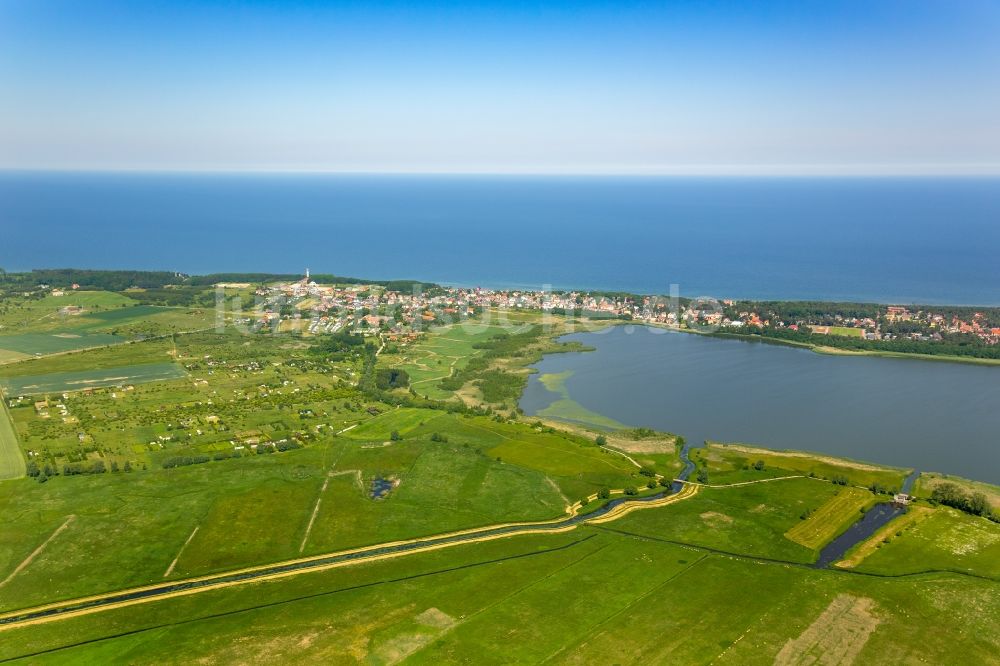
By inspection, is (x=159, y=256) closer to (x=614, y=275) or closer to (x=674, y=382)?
(x=614, y=275)

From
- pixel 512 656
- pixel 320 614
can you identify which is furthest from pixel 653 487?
pixel 320 614

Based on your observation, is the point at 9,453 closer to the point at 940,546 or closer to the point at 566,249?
the point at 940,546

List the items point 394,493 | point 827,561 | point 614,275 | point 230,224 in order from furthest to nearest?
point 230,224, point 614,275, point 394,493, point 827,561

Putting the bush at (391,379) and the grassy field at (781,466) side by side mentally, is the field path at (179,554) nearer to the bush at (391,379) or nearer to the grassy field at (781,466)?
the bush at (391,379)

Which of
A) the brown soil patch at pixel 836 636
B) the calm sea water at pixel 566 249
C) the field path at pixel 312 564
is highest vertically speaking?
the calm sea water at pixel 566 249

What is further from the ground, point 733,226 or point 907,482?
point 733,226

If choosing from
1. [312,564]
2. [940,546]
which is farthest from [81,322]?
[940,546]

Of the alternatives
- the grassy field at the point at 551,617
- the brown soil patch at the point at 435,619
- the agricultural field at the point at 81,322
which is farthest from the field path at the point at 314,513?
the agricultural field at the point at 81,322
